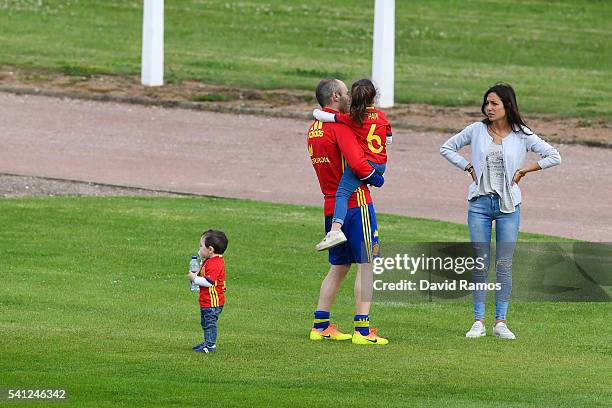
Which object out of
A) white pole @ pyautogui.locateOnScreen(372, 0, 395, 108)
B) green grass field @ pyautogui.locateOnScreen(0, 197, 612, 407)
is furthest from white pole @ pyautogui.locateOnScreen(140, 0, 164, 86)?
green grass field @ pyautogui.locateOnScreen(0, 197, 612, 407)

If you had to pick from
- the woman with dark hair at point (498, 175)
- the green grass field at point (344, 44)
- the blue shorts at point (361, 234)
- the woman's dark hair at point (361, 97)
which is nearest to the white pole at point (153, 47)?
the green grass field at point (344, 44)

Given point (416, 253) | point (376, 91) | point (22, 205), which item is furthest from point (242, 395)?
point (22, 205)

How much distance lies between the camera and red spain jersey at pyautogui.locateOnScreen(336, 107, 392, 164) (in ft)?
35.8

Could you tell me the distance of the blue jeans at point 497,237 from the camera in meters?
11.5

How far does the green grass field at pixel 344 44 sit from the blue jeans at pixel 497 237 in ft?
53.7

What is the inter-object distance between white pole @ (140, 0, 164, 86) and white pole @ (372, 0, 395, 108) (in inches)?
165

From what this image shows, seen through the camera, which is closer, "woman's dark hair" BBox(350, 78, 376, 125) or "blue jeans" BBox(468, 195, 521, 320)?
"woman's dark hair" BBox(350, 78, 376, 125)

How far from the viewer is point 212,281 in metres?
10.4

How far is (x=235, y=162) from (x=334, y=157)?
12065mm

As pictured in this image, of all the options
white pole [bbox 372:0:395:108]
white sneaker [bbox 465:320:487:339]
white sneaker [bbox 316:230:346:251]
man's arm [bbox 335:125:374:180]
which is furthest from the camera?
white pole [bbox 372:0:395:108]

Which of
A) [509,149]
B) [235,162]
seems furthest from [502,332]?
[235,162]

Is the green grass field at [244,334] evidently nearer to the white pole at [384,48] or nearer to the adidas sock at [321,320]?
the adidas sock at [321,320]

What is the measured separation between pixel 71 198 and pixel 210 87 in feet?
33.3

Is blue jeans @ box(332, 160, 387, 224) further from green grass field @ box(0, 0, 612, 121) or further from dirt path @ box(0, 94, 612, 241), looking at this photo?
green grass field @ box(0, 0, 612, 121)
